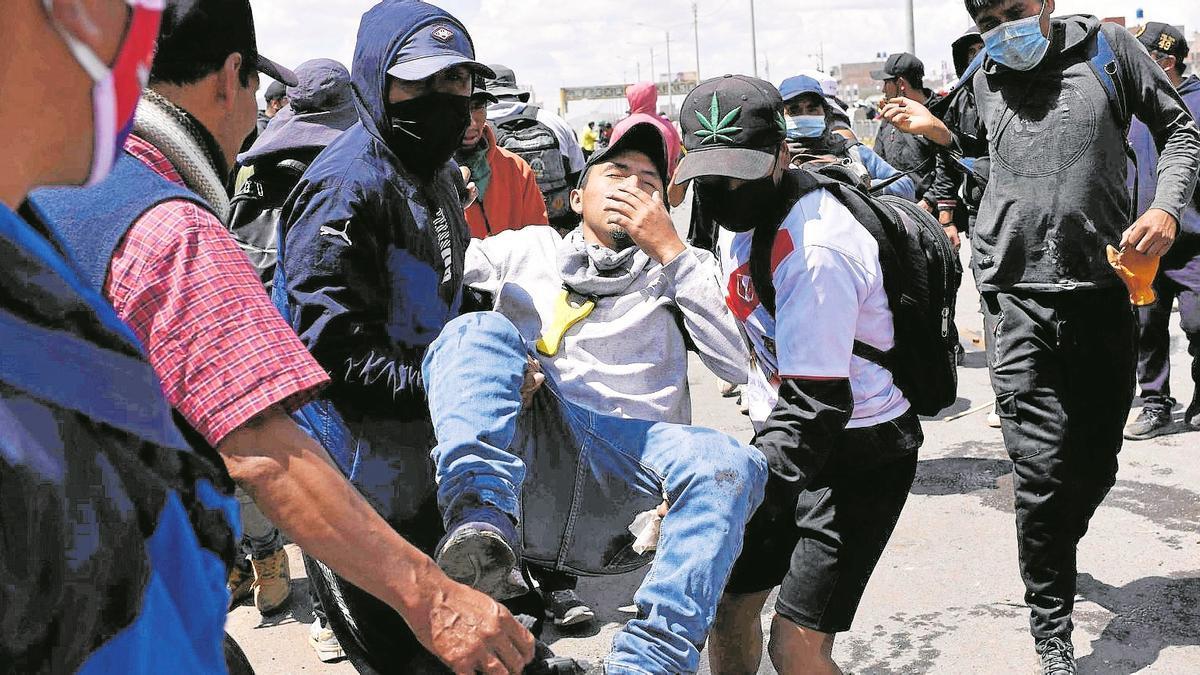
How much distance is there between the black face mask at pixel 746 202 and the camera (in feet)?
9.89

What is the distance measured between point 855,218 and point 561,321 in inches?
32.8

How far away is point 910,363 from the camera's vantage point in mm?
3205

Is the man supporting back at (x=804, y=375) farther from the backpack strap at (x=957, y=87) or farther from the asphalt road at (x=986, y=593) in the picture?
the backpack strap at (x=957, y=87)

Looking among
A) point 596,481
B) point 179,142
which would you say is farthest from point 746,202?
point 179,142

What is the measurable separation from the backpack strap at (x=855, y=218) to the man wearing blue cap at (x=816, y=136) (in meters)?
2.13

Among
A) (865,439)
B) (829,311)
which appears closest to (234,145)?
(829,311)

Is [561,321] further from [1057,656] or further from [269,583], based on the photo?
[269,583]

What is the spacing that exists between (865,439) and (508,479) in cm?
114

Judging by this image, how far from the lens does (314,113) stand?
4.55 meters

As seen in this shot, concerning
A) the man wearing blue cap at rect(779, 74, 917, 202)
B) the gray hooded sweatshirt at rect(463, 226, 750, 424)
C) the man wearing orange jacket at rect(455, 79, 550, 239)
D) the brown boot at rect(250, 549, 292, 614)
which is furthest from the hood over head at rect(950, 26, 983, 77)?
the brown boot at rect(250, 549, 292, 614)

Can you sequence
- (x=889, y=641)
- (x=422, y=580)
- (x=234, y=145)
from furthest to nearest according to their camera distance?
(x=889, y=641), (x=234, y=145), (x=422, y=580)

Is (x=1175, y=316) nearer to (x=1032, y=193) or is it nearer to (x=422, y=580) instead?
(x=1032, y=193)

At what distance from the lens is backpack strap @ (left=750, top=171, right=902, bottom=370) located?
9.96ft

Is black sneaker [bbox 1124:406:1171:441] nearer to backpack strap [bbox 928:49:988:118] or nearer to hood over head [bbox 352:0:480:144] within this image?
backpack strap [bbox 928:49:988:118]
